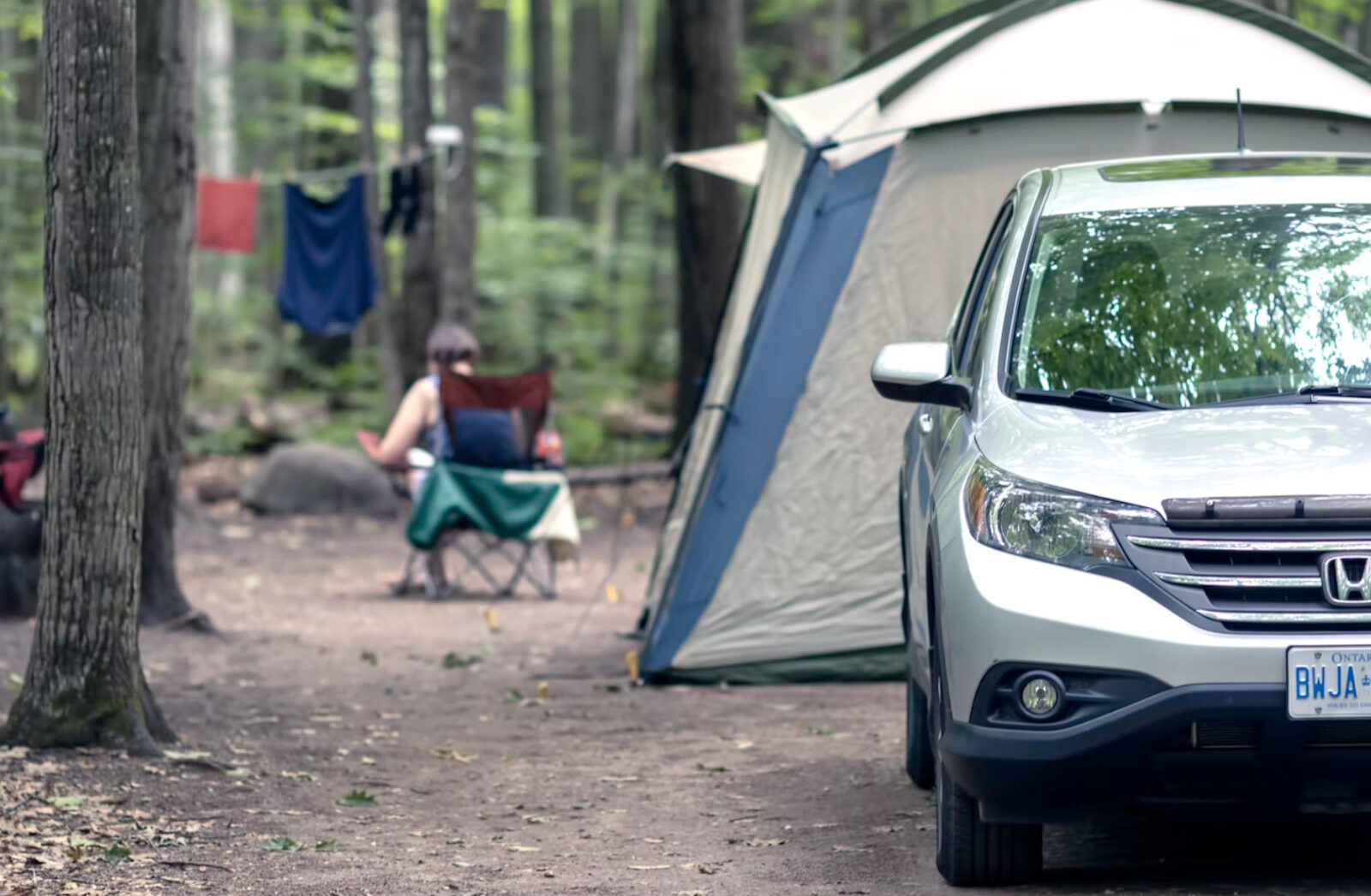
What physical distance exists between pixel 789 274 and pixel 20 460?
181 inches

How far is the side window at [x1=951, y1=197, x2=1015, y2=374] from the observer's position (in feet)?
18.4

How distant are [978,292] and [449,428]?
22.3 ft

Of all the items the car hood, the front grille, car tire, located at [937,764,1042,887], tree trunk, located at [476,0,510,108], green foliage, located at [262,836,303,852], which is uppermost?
tree trunk, located at [476,0,510,108]

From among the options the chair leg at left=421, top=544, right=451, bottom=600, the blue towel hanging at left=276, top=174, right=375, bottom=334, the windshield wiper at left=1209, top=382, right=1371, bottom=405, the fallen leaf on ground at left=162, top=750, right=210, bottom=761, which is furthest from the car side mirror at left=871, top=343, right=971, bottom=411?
the blue towel hanging at left=276, top=174, right=375, bottom=334

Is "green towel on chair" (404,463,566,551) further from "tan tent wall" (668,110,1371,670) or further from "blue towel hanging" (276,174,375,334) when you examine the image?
"blue towel hanging" (276,174,375,334)

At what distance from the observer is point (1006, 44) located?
27.9 ft

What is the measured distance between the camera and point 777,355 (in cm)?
839

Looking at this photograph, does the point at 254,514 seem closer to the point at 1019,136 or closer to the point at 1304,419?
the point at 1019,136

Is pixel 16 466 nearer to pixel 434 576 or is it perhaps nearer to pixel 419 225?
pixel 434 576

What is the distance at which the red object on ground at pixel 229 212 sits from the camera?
17609 millimetres

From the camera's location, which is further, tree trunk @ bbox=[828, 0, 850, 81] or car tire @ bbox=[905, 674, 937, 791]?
tree trunk @ bbox=[828, 0, 850, 81]

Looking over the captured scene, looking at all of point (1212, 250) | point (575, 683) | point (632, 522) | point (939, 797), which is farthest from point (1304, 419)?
point (632, 522)

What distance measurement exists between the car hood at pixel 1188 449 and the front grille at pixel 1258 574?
0.10 m

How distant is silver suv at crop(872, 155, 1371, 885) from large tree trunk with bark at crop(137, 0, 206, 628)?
5.53 m
